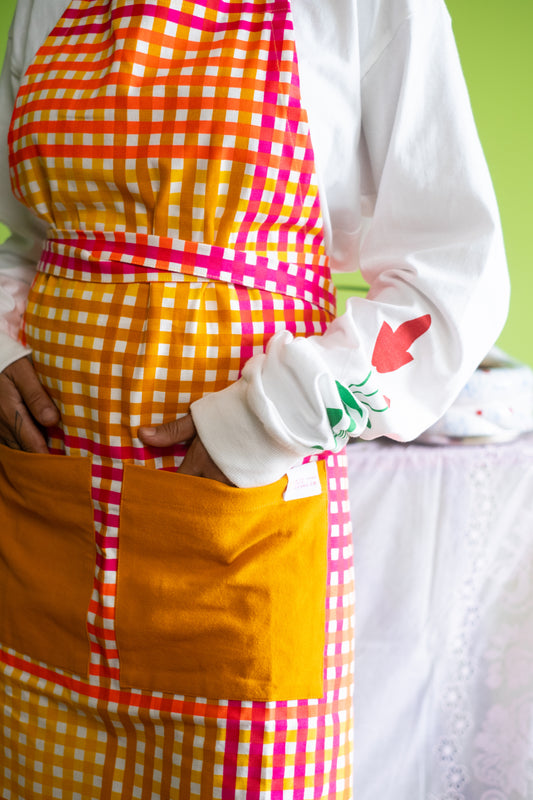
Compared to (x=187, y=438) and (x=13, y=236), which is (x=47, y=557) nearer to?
(x=187, y=438)

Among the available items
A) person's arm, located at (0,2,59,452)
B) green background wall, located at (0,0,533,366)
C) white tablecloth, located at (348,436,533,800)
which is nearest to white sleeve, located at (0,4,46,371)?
person's arm, located at (0,2,59,452)

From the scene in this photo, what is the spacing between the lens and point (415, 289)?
2.33 feet

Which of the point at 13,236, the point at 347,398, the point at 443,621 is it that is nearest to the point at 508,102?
the point at 443,621

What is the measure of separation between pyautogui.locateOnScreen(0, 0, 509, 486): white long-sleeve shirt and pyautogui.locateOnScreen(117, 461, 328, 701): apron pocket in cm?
5

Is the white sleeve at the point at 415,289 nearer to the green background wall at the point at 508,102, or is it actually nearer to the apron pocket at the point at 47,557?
the apron pocket at the point at 47,557

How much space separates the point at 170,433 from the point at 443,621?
3.16ft

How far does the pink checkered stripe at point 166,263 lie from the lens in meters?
0.69

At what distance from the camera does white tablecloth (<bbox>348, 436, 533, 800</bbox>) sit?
1.38 meters

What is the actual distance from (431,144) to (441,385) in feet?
0.79

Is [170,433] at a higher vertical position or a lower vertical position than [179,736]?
higher

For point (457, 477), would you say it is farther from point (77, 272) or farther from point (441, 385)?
point (77, 272)

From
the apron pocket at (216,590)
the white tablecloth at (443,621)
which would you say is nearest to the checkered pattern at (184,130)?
the apron pocket at (216,590)

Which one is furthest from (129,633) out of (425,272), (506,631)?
(506,631)

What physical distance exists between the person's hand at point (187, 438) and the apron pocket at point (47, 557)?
88 mm
